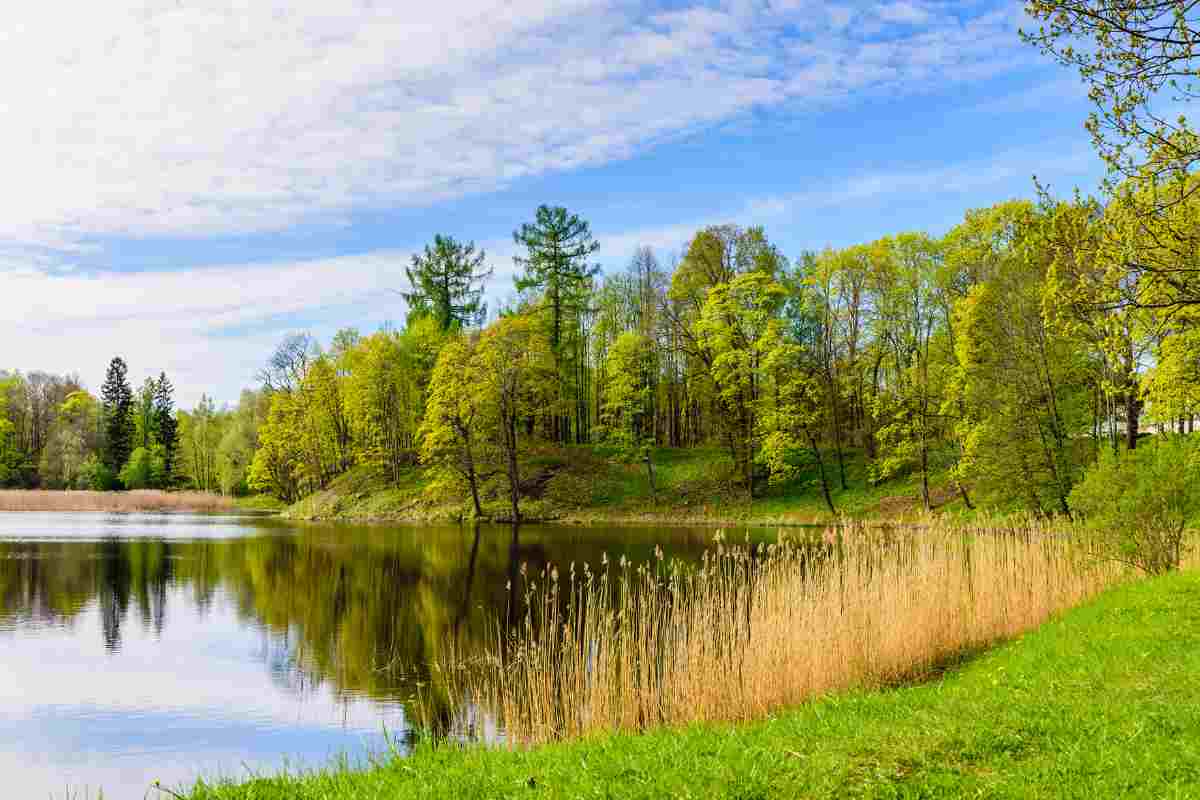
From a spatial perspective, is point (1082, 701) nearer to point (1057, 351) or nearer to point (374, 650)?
point (374, 650)

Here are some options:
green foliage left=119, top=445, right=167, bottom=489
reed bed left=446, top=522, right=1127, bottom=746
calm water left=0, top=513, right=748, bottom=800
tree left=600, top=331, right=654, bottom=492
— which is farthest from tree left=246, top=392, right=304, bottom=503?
reed bed left=446, top=522, right=1127, bottom=746

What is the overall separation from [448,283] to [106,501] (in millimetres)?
28916

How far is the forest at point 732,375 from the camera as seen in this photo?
30.9 metres

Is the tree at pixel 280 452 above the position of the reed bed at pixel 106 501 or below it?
above

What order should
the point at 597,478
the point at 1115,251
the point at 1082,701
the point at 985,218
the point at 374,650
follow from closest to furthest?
the point at 1082,701 → the point at 1115,251 → the point at 374,650 → the point at 985,218 → the point at 597,478

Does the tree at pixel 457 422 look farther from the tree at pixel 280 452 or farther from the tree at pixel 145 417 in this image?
the tree at pixel 145 417

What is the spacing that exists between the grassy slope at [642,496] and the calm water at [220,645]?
A: 11388mm

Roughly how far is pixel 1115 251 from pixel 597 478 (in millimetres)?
42634

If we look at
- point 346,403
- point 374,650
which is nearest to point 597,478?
point 346,403

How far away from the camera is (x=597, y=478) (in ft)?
169

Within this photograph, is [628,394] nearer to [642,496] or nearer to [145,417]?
[642,496]

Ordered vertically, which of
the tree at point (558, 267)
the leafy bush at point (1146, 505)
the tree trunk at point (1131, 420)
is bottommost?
the leafy bush at point (1146, 505)

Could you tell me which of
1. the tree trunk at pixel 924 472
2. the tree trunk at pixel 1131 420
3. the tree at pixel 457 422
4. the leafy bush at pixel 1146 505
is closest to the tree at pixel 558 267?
the tree at pixel 457 422

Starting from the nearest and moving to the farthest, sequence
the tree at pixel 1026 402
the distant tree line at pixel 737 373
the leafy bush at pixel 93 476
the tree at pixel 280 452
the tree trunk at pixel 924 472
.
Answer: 1. the tree at pixel 1026 402
2. the distant tree line at pixel 737 373
3. the tree trunk at pixel 924 472
4. the tree at pixel 280 452
5. the leafy bush at pixel 93 476
